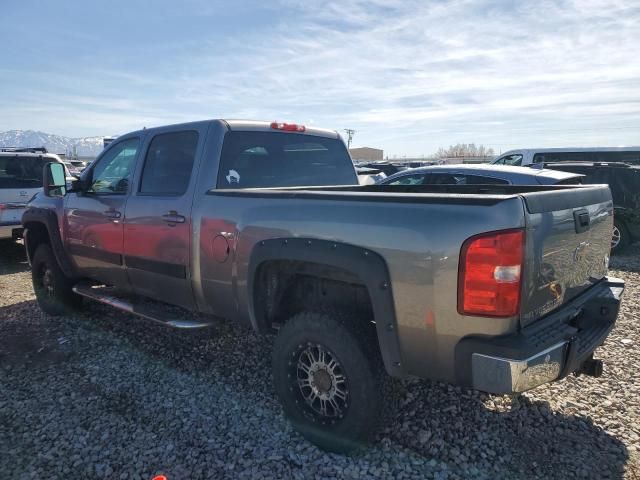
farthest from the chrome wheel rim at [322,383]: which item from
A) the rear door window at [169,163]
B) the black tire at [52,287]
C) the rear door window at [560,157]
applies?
the rear door window at [560,157]

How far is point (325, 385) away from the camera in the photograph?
9.27 feet

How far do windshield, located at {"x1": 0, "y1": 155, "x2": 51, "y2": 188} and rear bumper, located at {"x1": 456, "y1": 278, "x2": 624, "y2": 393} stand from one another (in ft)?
28.3

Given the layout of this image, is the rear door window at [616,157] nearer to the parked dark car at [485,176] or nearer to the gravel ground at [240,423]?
the parked dark car at [485,176]

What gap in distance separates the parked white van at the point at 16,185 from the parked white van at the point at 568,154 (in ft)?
35.1

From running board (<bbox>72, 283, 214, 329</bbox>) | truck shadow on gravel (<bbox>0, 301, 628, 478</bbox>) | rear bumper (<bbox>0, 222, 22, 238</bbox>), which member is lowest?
truck shadow on gravel (<bbox>0, 301, 628, 478</bbox>)

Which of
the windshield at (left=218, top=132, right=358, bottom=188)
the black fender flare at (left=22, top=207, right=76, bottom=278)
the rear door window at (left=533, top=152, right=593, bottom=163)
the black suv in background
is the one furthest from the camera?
the rear door window at (left=533, top=152, right=593, bottom=163)

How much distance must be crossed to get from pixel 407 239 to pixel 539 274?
2.21 feet

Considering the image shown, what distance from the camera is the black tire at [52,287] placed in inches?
208

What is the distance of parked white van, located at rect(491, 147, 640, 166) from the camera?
39.6ft

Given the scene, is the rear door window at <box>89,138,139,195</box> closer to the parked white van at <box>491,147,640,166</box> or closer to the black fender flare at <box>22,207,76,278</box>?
the black fender flare at <box>22,207,76,278</box>

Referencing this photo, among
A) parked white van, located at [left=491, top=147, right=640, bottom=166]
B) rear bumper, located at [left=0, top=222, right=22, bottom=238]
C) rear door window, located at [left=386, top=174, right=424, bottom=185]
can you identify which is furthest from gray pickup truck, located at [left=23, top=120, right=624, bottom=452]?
parked white van, located at [left=491, top=147, right=640, bottom=166]

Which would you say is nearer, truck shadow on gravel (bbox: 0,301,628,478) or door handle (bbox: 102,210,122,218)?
truck shadow on gravel (bbox: 0,301,628,478)

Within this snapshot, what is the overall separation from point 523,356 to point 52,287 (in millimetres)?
5203

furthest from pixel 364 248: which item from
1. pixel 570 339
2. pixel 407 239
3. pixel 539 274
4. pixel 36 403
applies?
pixel 36 403
